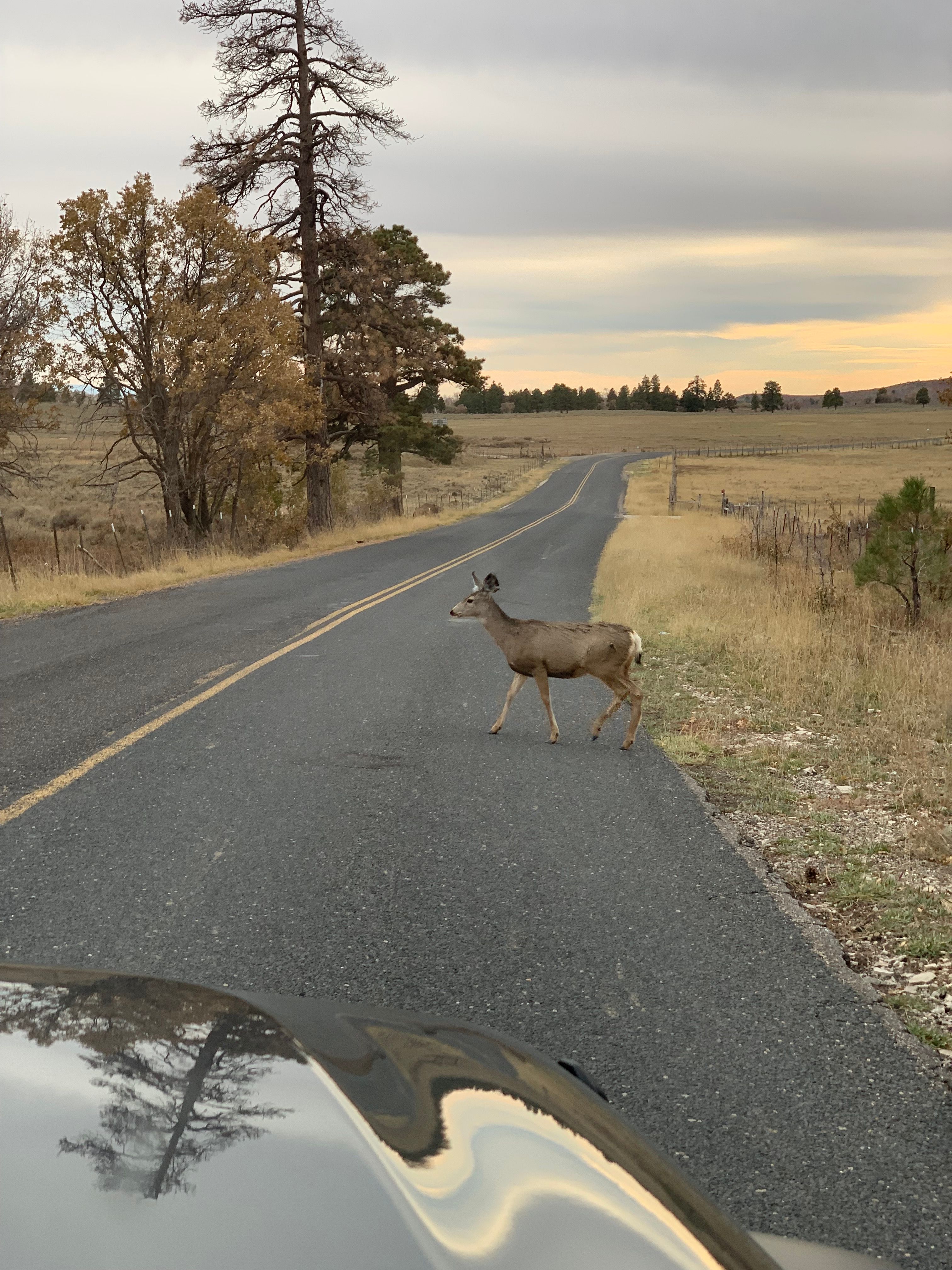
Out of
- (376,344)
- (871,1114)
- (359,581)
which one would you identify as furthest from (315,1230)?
(376,344)

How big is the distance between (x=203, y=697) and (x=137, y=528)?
32.6m

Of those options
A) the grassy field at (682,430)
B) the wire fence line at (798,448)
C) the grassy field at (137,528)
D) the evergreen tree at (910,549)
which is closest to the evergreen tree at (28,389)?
the grassy field at (137,528)

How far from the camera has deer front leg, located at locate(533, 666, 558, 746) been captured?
25.0 feet

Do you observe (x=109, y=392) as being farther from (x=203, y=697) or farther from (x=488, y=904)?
(x=488, y=904)

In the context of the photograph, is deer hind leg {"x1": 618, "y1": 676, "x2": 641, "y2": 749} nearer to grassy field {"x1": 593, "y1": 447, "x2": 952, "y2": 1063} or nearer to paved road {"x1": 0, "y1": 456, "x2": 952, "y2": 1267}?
paved road {"x1": 0, "y1": 456, "x2": 952, "y2": 1267}

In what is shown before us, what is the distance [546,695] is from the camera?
303 inches

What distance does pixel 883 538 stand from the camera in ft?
50.8

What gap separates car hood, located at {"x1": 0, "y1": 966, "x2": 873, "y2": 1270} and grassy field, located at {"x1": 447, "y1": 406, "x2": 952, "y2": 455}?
395ft

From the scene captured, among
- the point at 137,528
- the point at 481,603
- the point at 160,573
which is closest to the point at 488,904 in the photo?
the point at 481,603

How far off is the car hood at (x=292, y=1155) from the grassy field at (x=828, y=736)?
2.63m

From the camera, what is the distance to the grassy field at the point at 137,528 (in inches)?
702

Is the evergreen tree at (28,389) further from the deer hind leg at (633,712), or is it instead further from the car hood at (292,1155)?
the car hood at (292,1155)

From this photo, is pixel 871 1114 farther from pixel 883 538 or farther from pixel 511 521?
pixel 511 521

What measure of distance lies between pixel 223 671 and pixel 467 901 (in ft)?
A: 19.7
